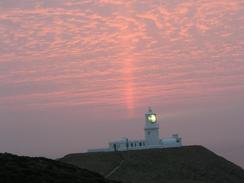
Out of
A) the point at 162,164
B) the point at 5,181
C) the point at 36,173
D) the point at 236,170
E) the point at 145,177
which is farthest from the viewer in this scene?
the point at 236,170

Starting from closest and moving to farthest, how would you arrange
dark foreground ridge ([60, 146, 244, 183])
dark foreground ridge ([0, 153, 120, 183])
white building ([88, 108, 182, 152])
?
dark foreground ridge ([0, 153, 120, 183]) → dark foreground ridge ([60, 146, 244, 183]) → white building ([88, 108, 182, 152])

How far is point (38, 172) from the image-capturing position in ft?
132

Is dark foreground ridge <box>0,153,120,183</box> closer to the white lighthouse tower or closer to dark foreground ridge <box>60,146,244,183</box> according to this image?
dark foreground ridge <box>60,146,244,183</box>

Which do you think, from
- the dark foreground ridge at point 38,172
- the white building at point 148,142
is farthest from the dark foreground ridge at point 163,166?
the dark foreground ridge at point 38,172

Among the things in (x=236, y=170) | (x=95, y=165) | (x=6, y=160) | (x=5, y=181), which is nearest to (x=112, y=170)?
(x=95, y=165)

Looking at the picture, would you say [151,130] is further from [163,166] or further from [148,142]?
[163,166]

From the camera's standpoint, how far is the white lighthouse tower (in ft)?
306

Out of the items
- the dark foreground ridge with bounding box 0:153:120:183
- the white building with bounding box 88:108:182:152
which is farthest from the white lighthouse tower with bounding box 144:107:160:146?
the dark foreground ridge with bounding box 0:153:120:183

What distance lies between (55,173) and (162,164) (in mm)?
46139

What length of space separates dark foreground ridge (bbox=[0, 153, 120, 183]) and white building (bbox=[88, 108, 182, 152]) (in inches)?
1844

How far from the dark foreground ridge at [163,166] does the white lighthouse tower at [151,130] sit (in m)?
2.91

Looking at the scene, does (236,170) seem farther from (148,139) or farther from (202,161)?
(148,139)

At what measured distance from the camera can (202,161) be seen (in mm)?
91000

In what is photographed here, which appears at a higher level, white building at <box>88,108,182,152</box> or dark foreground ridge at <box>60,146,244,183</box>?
white building at <box>88,108,182,152</box>
